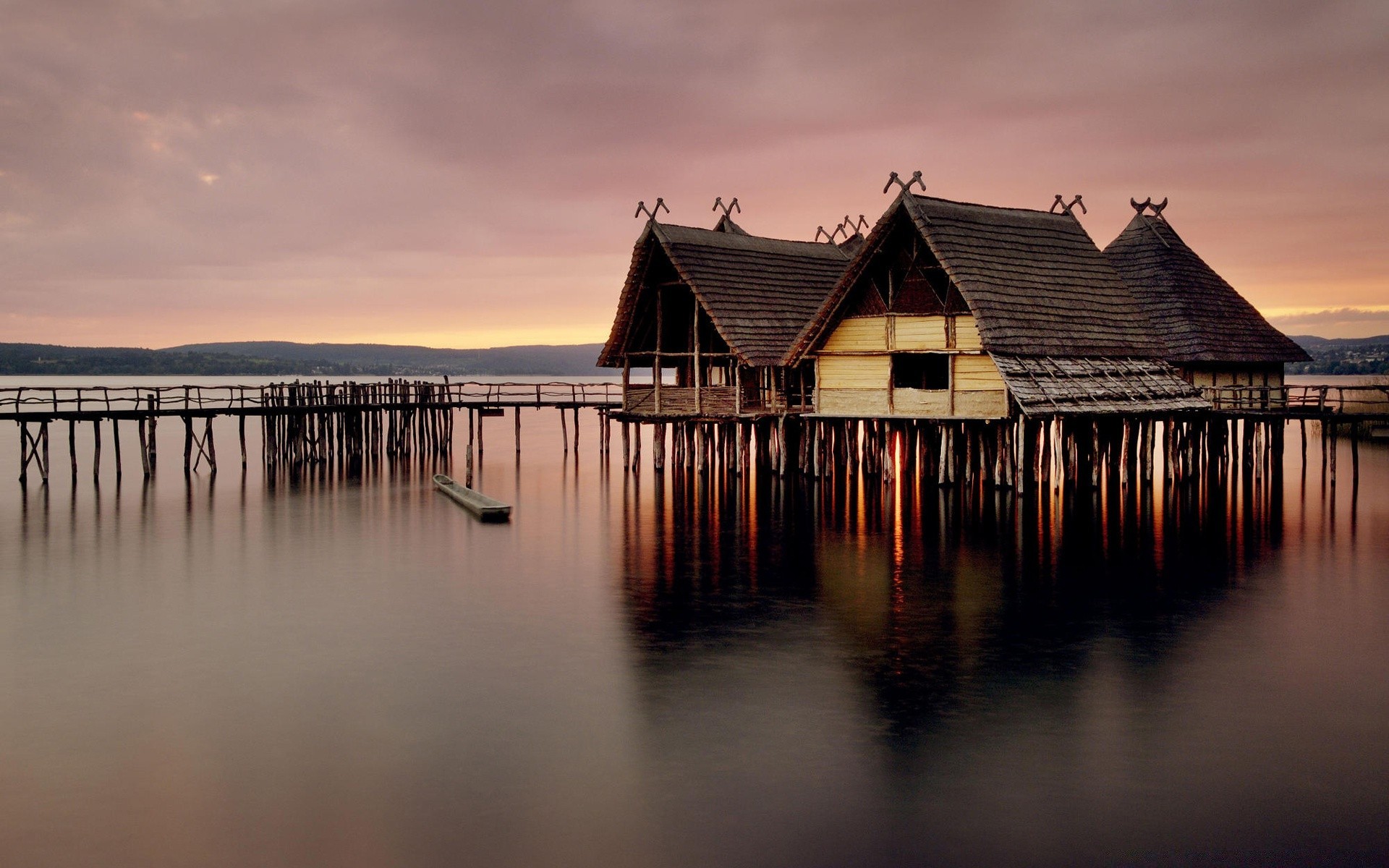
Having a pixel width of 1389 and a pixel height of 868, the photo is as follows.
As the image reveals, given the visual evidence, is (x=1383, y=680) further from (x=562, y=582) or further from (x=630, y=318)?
(x=630, y=318)

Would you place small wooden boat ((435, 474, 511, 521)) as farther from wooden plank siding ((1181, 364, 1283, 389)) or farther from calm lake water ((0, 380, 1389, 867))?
wooden plank siding ((1181, 364, 1283, 389))

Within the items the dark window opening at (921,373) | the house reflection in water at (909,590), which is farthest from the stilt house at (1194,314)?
the dark window opening at (921,373)

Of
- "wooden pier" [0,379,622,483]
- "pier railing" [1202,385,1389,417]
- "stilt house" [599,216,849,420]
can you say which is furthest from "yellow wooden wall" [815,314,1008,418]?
"wooden pier" [0,379,622,483]

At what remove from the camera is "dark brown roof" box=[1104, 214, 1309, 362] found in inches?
1388

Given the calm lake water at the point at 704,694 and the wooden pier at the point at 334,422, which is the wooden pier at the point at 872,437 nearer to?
the wooden pier at the point at 334,422

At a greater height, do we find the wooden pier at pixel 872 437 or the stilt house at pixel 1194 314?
the stilt house at pixel 1194 314

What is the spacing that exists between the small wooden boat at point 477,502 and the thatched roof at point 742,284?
599 centimetres

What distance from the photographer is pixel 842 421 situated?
35.2 meters

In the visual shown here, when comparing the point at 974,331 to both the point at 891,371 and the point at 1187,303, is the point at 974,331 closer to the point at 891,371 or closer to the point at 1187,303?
the point at 891,371

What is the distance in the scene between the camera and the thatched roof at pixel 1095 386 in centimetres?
2811

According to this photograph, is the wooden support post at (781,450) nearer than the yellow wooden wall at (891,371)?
No

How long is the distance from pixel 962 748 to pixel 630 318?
25067 mm

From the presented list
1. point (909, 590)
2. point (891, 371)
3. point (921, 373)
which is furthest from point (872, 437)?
point (909, 590)

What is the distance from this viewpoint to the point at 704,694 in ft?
45.6
